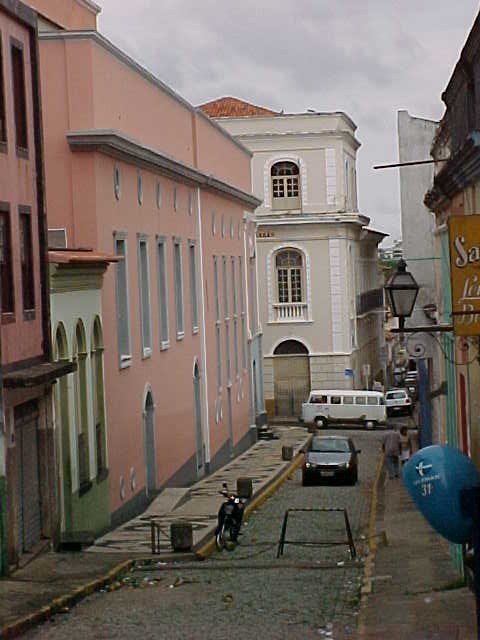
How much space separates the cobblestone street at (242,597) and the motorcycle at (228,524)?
29cm

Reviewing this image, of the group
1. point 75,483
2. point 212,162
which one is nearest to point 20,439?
point 75,483

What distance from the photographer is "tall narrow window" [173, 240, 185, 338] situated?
117ft

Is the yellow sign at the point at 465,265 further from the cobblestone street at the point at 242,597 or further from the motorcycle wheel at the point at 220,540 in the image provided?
the motorcycle wheel at the point at 220,540

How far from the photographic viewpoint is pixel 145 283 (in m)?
31.5

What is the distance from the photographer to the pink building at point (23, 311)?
19.5 metres

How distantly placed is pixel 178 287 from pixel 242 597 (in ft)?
62.2

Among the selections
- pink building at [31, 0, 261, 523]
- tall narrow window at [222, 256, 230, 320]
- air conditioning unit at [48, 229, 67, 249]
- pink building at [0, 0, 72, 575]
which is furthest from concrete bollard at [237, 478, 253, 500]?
tall narrow window at [222, 256, 230, 320]

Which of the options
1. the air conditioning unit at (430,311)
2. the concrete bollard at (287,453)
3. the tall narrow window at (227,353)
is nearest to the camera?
the air conditioning unit at (430,311)

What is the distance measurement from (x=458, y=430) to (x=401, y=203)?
9.00 m

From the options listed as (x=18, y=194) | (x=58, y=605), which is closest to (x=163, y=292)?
(x=18, y=194)

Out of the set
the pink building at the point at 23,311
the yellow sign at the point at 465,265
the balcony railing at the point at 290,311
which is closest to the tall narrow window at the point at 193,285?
the pink building at the point at 23,311

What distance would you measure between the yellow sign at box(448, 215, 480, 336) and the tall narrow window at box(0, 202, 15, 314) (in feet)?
27.4

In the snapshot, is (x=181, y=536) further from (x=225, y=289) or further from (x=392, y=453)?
(x=225, y=289)

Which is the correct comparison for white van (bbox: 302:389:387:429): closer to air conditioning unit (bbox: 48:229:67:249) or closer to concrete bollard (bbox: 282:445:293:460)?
concrete bollard (bbox: 282:445:293:460)
